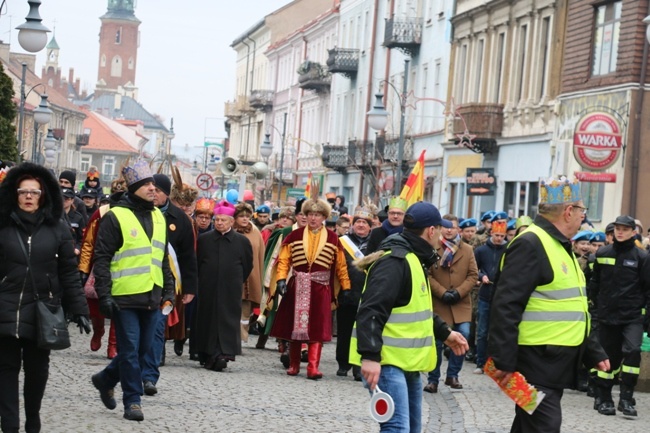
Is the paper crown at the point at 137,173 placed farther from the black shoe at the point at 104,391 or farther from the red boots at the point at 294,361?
the red boots at the point at 294,361

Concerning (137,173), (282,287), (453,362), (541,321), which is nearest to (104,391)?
(137,173)


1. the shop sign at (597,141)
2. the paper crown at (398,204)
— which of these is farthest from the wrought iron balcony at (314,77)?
the paper crown at (398,204)

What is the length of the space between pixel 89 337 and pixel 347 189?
44.3m

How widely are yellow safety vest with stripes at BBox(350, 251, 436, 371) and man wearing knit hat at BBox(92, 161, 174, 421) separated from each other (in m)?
3.21

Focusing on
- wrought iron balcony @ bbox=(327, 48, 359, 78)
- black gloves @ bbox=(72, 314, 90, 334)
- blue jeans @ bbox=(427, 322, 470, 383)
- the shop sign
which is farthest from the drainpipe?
wrought iron balcony @ bbox=(327, 48, 359, 78)

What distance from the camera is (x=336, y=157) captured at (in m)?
60.7

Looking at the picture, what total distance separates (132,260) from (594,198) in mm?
21339

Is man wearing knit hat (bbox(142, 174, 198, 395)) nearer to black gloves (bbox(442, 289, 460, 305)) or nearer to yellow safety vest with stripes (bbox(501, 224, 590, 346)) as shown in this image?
black gloves (bbox(442, 289, 460, 305))

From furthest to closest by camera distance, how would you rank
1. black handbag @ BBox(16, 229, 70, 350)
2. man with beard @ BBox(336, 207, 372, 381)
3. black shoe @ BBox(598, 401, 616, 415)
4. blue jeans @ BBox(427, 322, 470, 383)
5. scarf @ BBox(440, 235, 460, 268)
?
man with beard @ BBox(336, 207, 372, 381) → scarf @ BBox(440, 235, 460, 268) → blue jeans @ BBox(427, 322, 470, 383) → black shoe @ BBox(598, 401, 616, 415) → black handbag @ BBox(16, 229, 70, 350)

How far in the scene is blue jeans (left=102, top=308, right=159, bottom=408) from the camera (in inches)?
428

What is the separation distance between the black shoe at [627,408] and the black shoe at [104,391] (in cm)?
512

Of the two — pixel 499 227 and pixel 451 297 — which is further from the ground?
pixel 499 227

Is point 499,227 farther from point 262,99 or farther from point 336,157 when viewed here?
point 262,99

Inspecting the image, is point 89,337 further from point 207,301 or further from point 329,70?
point 329,70
